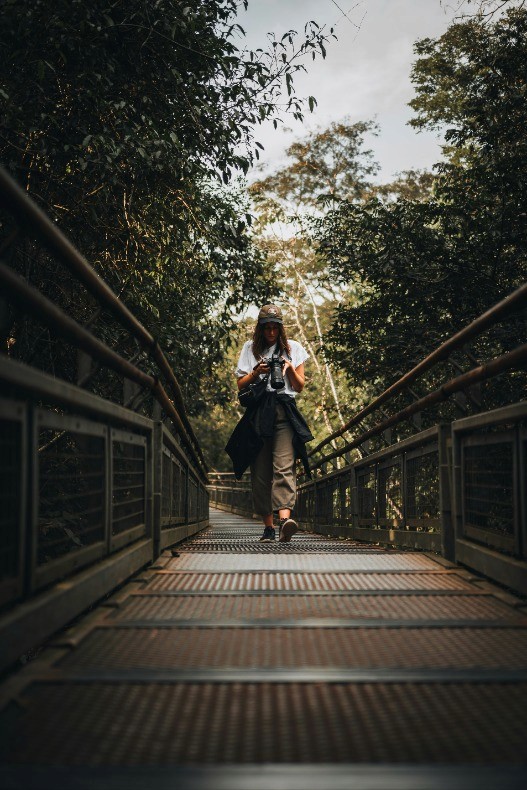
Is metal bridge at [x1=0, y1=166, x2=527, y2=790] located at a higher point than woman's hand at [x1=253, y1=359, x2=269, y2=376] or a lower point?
lower

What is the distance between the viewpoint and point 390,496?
579 centimetres

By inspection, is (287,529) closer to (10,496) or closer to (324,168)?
(10,496)

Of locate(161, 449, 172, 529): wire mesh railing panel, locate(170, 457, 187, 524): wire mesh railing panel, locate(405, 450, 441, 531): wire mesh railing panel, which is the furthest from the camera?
locate(170, 457, 187, 524): wire mesh railing panel

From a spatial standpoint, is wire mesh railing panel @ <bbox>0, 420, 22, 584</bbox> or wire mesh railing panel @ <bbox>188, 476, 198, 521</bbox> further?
wire mesh railing panel @ <bbox>188, 476, 198, 521</bbox>

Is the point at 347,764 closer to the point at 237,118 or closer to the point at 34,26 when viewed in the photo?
the point at 34,26

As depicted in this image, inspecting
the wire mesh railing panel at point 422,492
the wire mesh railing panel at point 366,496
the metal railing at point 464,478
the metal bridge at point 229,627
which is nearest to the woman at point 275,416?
the metal railing at point 464,478

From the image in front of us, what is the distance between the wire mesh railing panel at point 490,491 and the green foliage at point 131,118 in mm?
3529

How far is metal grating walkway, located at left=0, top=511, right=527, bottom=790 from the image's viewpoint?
1.40 meters

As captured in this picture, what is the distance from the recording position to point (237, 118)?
733 centimetres

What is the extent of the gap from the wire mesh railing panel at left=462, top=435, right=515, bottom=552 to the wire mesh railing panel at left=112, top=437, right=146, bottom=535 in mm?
1424

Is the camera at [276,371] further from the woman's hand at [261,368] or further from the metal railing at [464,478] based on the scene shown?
the metal railing at [464,478]

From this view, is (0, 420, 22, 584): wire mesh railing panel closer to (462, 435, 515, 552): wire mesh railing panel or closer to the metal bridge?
the metal bridge

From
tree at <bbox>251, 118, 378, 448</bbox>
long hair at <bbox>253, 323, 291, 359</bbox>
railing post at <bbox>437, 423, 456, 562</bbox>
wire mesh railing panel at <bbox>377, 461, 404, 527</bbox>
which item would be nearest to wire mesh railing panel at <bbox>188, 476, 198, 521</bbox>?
wire mesh railing panel at <bbox>377, 461, 404, 527</bbox>

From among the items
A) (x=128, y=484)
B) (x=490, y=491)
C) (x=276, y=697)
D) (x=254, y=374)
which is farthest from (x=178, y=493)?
(x=276, y=697)
